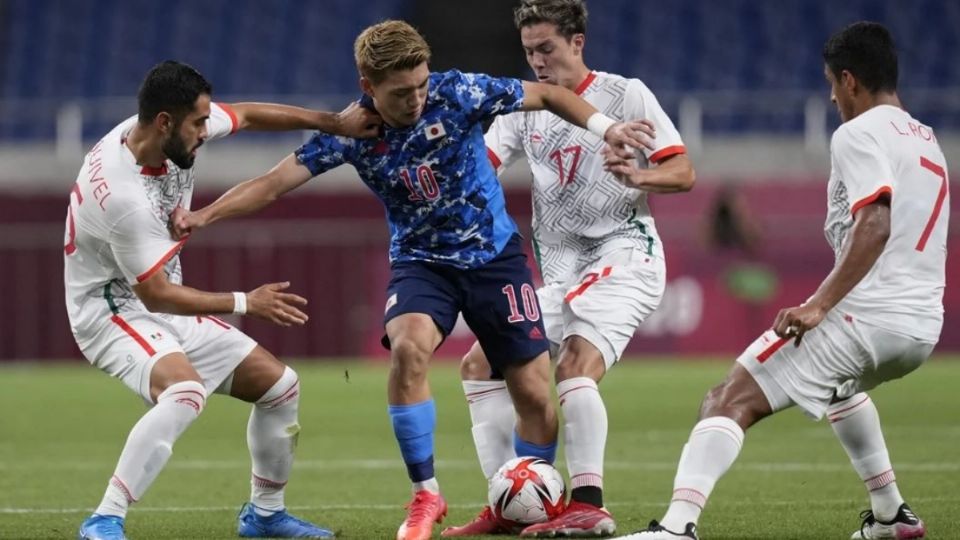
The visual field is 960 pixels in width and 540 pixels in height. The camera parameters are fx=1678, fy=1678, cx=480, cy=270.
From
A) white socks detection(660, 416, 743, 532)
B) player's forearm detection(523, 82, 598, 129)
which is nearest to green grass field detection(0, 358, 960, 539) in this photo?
white socks detection(660, 416, 743, 532)

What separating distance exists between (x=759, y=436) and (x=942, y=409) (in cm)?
261

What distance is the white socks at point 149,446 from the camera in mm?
7012

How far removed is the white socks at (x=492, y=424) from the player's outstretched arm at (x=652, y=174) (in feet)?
4.48

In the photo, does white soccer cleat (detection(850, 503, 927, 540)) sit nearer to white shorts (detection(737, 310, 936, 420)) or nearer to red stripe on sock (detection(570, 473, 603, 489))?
white shorts (detection(737, 310, 936, 420))

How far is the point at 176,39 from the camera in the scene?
2794 centimetres

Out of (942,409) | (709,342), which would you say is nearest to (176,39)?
(709,342)

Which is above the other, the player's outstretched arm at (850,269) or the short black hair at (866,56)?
the short black hair at (866,56)

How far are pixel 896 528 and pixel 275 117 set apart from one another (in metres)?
3.26

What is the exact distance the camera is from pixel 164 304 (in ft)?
23.0

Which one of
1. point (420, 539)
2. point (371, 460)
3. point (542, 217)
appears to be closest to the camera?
point (420, 539)

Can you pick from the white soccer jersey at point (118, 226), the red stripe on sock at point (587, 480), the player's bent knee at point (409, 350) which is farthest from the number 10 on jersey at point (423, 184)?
the red stripe on sock at point (587, 480)

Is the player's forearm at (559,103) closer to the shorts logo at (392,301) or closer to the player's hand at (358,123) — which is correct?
the player's hand at (358,123)

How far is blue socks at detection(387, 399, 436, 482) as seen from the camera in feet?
23.2

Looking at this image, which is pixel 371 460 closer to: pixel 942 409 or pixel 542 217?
pixel 542 217
